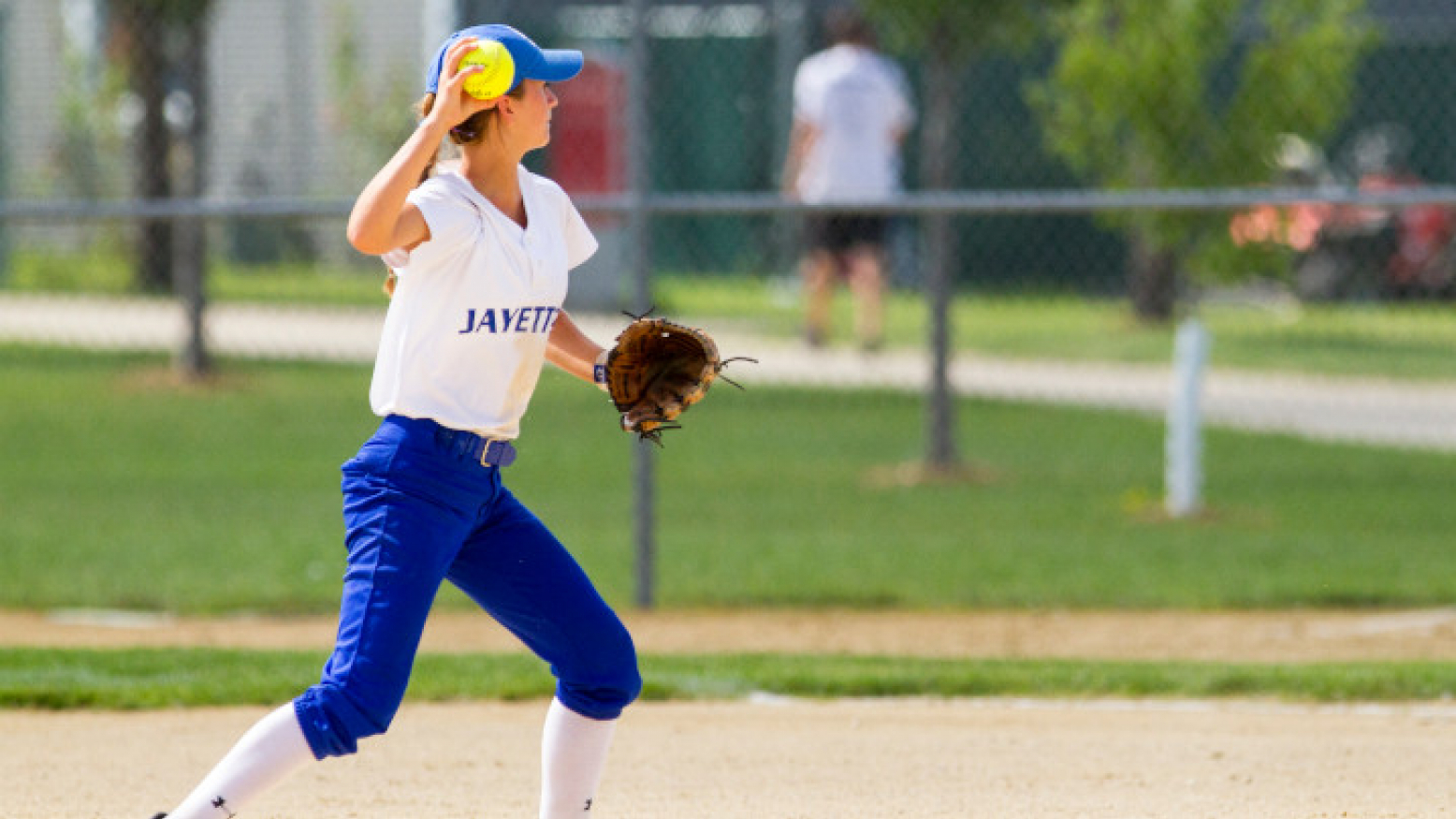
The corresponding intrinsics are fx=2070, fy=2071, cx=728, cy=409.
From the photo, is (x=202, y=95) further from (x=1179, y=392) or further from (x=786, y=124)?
(x=1179, y=392)

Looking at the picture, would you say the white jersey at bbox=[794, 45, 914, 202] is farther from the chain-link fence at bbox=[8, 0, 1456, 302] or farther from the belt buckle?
the belt buckle

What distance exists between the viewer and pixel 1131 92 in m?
12.8

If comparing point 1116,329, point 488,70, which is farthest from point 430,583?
point 1116,329

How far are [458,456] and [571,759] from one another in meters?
0.76

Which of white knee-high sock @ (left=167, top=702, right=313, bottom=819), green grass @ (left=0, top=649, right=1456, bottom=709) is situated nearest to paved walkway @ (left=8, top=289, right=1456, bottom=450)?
green grass @ (left=0, top=649, right=1456, bottom=709)

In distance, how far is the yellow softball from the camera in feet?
13.2

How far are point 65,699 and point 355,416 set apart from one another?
649 centimetres

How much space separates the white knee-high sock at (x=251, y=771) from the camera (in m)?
3.90

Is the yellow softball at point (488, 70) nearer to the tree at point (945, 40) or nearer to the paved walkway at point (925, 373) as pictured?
the tree at point (945, 40)

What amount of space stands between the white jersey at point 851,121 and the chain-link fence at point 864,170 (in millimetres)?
30

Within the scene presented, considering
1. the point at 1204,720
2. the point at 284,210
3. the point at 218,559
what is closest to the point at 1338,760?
the point at 1204,720

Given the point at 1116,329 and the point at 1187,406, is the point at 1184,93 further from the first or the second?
the point at 1187,406

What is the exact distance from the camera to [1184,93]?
12945 millimetres

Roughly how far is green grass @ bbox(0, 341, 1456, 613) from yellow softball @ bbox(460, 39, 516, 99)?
4774 mm
